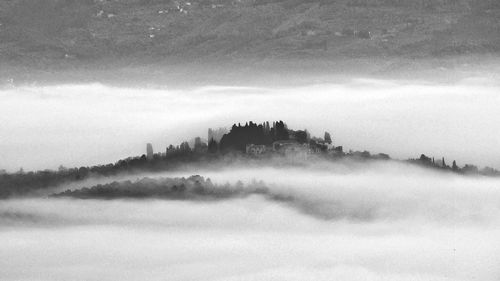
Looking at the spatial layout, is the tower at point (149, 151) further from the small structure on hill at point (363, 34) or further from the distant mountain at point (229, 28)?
the small structure on hill at point (363, 34)

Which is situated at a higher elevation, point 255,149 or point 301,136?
point 301,136

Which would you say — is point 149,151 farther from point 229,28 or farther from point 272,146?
point 229,28

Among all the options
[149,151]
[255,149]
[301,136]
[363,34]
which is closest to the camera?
[255,149]

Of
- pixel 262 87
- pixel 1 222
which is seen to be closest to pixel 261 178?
pixel 1 222

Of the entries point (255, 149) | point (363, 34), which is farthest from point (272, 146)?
point (363, 34)

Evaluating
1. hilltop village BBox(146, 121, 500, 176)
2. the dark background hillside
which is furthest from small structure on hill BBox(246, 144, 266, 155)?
the dark background hillside

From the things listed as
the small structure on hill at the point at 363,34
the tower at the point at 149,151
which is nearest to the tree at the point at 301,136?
the tower at the point at 149,151

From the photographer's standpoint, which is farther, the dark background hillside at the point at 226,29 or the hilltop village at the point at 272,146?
the dark background hillside at the point at 226,29
